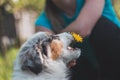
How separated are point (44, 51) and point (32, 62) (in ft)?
0.45

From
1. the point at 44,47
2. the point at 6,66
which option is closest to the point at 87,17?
the point at 44,47

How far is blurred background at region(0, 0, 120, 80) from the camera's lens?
8852 mm

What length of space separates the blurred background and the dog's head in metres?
3.49

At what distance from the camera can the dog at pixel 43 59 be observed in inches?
143

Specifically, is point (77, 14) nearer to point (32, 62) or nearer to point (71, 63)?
point (71, 63)

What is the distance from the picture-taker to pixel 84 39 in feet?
14.8

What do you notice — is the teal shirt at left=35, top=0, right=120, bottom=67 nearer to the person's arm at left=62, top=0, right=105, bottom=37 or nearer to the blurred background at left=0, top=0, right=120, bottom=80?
the person's arm at left=62, top=0, right=105, bottom=37

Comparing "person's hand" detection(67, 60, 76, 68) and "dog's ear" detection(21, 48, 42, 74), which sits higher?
"person's hand" detection(67, 60, 76, 68)

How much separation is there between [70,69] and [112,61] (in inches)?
33.1

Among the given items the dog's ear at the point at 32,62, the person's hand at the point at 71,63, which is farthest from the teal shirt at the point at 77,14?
the dog's ear at the point at 32,62

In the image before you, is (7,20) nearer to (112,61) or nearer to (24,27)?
(24,27)

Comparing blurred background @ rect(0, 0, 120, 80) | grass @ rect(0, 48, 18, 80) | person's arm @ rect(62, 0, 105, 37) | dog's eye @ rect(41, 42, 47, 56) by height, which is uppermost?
blurred background @ rect(0, 0, 120, 80)

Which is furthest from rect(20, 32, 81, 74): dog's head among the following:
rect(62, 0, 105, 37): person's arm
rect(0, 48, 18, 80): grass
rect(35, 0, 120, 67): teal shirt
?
rect(0, 48, 18, 80): grass

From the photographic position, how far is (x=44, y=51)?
12.1 ft
